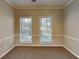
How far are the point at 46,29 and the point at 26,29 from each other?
139 centimetres

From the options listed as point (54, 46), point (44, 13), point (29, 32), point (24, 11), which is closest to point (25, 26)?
point (29, 32)

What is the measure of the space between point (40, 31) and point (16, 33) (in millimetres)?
1649

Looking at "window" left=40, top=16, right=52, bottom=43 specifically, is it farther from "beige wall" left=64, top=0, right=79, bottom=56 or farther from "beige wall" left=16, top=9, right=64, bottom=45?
"beige wall" left=64, top=0, right=79, bottom=56

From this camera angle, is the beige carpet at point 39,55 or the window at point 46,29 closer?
the beige carpet at point 39,55

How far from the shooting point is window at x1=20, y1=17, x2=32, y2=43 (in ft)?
28.3

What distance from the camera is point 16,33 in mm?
8555

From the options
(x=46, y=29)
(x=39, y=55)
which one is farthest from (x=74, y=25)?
(x=46, y=29)

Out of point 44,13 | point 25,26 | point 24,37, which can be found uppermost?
point 44,13

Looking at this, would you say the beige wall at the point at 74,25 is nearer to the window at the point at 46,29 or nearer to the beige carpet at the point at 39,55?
the beige carpet at the point at 39,55

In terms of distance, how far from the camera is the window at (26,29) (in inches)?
340

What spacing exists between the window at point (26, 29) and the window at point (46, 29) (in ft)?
2.60

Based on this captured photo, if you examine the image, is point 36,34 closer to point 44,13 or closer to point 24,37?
point 24,37

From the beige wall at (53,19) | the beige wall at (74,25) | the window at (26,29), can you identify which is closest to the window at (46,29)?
the beige wall at (53,19)

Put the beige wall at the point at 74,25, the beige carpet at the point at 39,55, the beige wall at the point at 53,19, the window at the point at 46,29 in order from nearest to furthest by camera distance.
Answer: the beige wall at the point at 74,25
the beige carpet at the point at 39,55
the beige wall at the point at 53,19
the window at the point at 46,29
